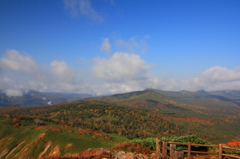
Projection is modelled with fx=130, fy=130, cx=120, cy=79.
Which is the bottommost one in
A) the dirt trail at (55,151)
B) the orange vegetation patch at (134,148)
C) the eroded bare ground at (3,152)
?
the eroded bare ground at (3,152)

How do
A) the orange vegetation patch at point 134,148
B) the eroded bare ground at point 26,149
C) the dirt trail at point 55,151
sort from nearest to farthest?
the orange vegetation patch at point 134,148 → the dirt trail at point 55,151 → the eroded bare ground at point 26,149

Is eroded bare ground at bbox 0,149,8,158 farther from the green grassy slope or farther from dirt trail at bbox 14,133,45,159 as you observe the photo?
dirt trail at bbox 14,133,45,159

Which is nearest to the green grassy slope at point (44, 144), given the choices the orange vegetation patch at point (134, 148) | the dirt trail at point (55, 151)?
the dirt trail at point (55, 151)

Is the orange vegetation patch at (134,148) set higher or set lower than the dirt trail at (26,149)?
higher

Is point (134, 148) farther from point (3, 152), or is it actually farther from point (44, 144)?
point (3, 152)

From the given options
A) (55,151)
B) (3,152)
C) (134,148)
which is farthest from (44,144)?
(134,148)

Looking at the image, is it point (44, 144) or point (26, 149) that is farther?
point (44, 144)

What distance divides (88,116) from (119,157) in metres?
139

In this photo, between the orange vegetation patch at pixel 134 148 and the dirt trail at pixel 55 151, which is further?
the dirt trail at pixel 55 151

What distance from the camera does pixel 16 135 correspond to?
47.0m

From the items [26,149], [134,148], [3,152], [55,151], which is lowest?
[3,152]

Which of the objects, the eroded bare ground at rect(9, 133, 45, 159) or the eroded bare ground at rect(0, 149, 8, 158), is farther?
the eroded bare ground at rect(0, 149, 8, 158)

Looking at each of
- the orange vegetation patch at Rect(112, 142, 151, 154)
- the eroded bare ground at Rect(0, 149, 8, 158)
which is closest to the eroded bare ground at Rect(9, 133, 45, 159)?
the eroded bare ground at Rect(0, 149, 8, 158)

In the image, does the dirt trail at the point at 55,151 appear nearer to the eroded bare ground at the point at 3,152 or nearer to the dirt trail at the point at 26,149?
the dirt trail at the point at 26,149
